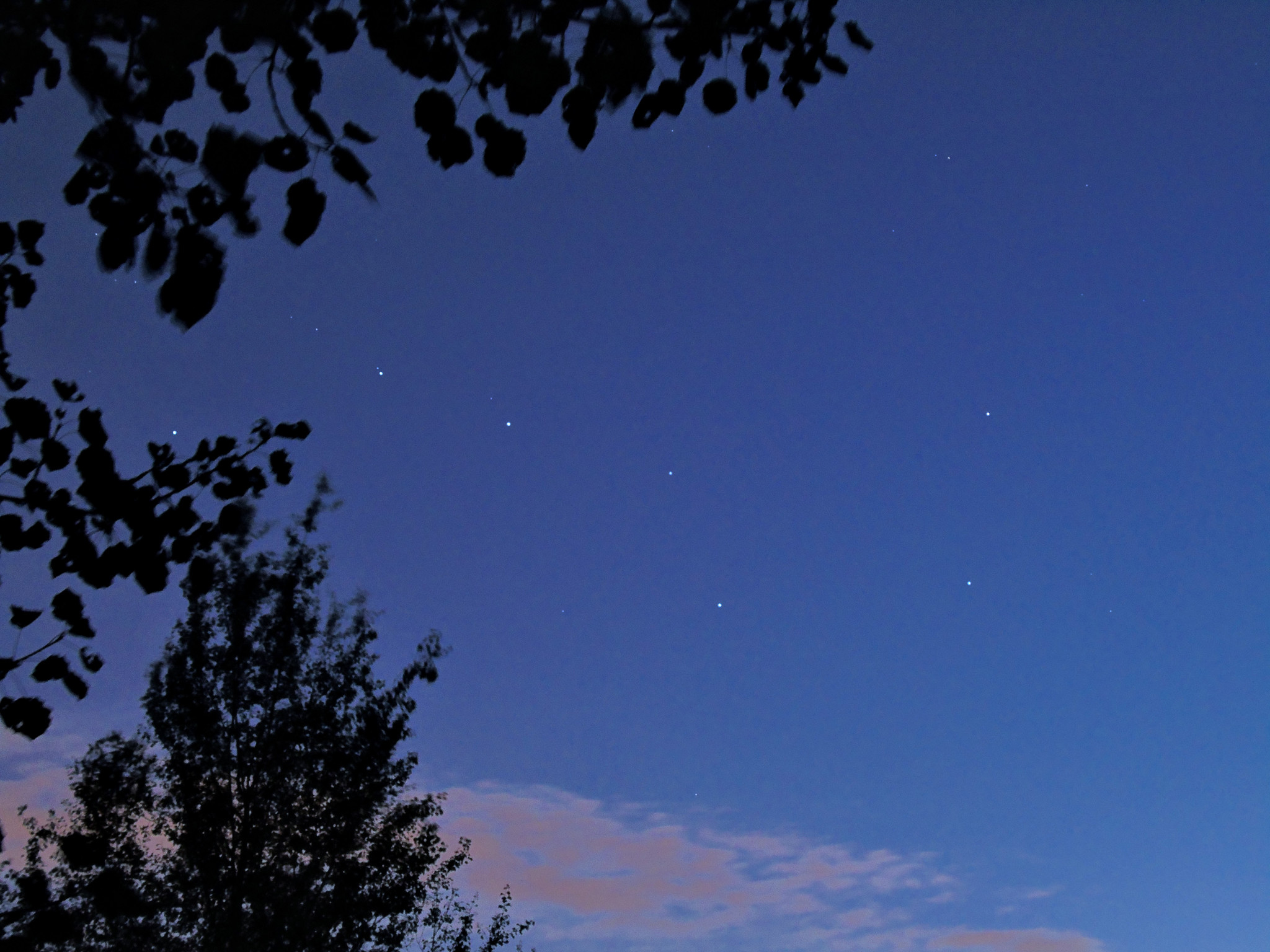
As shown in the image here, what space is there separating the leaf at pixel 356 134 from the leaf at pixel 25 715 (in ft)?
12.3

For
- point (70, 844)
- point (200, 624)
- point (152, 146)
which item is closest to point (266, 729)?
point (200, 624)

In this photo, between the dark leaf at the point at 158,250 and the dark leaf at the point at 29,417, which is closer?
the dark leaf at the point at 158,250

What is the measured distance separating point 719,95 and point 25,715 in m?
5.00

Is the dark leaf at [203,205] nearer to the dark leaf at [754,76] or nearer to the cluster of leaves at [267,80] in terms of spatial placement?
the cluster of leaves at [267,80]

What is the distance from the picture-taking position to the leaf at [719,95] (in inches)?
172

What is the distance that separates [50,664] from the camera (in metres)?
5.57

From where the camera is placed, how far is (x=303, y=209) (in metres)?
Answer: 3.81

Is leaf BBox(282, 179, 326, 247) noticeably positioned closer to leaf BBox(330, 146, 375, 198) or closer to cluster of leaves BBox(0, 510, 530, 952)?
leaf BBox(330, 146, 375, 198)

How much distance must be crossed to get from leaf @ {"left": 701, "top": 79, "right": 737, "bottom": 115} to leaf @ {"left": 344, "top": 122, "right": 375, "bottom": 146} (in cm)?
154

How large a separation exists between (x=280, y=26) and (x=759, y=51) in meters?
2.31

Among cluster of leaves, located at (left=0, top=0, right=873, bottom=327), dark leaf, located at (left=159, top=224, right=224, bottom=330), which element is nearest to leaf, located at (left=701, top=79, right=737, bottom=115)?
cluster of leaves, located at (left=0, top=0, right=873, bottom=327)

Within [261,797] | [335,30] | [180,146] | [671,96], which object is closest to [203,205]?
[180,146]

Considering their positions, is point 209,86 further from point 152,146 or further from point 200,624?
point 200,624

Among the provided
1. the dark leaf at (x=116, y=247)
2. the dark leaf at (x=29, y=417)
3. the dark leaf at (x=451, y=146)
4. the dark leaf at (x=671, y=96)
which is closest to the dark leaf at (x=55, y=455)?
the dark leaf at (x=29, y=417)
